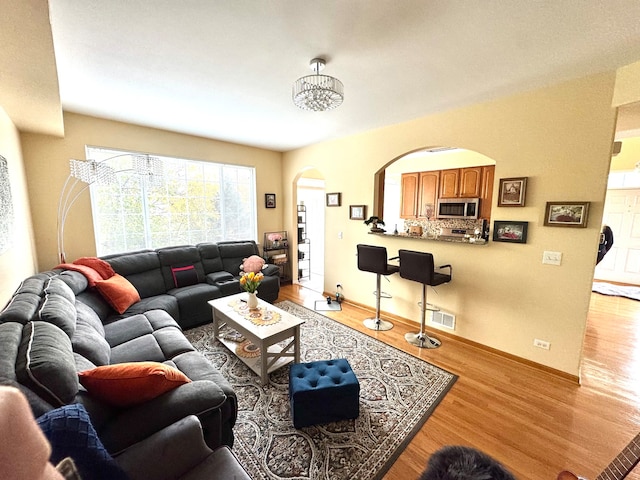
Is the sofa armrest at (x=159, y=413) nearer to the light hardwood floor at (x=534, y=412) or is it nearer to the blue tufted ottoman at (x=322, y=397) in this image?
the blue tufted ottoman at (x=322, y=397)

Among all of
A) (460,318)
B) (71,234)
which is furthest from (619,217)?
(71,234)

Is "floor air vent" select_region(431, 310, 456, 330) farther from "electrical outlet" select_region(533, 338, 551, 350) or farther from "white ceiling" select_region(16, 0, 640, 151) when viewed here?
"white ceiling" select_region(16, 0, 640, 151)

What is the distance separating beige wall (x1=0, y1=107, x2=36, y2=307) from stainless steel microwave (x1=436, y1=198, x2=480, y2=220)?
18.6 feet

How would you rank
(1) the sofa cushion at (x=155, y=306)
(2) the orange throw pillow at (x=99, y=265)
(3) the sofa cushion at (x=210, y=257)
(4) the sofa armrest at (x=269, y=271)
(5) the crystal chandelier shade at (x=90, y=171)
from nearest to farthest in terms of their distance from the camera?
1. (5) the crystal chandelier shade at (x=90, y=171)
2. (1) the sofa cushion at (x=155, y=306)
3. (2) the orange throw pillow at (x=99, y=265)
4. (3) the sofa cushion at (x=210, y=257)
5. (4) the sofa armrest at (x=269, y=271)

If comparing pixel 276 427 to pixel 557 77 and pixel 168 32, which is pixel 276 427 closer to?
pixel 168 32

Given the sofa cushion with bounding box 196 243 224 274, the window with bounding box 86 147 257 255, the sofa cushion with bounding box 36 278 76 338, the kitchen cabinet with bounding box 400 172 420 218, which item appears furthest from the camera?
the kitchen cabinet with bounding box 400 172 420 218

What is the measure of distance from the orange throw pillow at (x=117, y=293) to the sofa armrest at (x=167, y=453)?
2.08 meters

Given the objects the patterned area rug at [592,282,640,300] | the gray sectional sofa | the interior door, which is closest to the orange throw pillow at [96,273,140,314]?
the gray sectional sofa

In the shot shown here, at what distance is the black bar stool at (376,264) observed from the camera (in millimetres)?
3152

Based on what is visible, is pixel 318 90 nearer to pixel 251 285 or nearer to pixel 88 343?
pixel 251 285

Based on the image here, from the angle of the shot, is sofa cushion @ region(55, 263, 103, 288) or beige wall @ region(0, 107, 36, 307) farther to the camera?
sofa cushion @ region(55, 263, 103, 288)

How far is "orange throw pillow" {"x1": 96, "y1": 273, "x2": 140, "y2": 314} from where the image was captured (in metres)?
2.64

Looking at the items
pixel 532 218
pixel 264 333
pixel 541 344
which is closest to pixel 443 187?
pixel 532 218

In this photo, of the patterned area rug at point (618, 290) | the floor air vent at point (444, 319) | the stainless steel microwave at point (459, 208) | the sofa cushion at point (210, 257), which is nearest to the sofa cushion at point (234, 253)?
the sofa cushion at point (210, 257)
